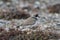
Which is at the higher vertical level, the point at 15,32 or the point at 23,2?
the point at 15,32

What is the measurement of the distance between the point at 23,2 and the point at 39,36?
42.6 ft

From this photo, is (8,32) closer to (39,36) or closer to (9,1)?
(39,36)

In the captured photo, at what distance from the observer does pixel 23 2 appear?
2242 cm

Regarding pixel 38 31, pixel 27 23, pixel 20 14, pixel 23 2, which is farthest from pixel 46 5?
pixel 38 31

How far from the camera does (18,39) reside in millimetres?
9547

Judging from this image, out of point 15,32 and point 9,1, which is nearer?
point 15,32

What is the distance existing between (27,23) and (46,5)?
365 inches

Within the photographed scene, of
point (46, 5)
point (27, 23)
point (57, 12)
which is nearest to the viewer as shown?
point (27, 23)

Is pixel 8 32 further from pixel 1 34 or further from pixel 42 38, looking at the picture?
pixel 42 38

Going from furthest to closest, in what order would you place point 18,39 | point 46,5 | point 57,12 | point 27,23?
1. point 46,5
2. point 57,12
3. point 27,23
4. point 18,39

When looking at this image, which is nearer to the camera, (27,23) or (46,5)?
(27,23)

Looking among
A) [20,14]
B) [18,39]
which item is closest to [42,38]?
[18,39]

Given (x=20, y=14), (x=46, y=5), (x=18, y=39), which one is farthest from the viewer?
(x=46, y=5)

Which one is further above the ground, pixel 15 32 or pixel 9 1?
pixel 15 32
